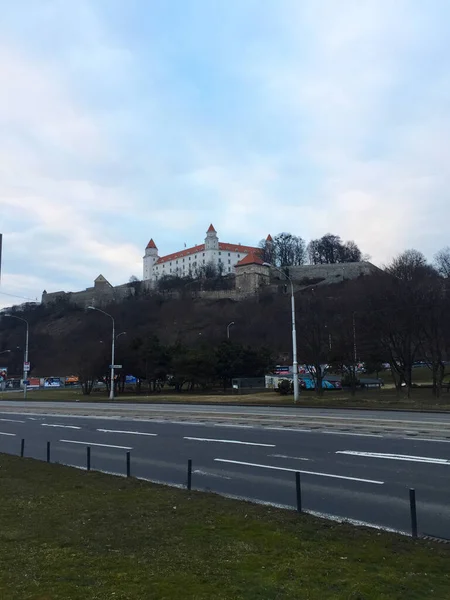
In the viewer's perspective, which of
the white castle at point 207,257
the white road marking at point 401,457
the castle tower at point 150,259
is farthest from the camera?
the castle tower at point 150,259

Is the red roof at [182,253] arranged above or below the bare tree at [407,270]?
above

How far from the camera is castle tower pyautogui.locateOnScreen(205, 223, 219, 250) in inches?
7082

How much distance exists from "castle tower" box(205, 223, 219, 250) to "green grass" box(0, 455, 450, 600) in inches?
6783

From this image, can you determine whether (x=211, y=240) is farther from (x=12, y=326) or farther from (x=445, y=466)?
(x=445, y=466)

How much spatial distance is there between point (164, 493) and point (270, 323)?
257 feet

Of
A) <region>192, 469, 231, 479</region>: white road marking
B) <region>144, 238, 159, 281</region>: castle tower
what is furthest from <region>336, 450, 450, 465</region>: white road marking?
<region>144, 238, 159, 281</region>: castle tower

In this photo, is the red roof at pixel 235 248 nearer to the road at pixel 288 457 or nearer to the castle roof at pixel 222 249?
the castle roof at pixel 222 249

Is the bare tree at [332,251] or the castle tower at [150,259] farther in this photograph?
the castle tower at [150,259]

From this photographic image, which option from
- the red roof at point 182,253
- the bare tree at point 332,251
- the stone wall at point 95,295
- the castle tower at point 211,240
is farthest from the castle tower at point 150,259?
the bare tree at point 332,251

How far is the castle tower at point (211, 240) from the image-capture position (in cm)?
17988

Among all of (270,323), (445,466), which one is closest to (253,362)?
(270,323)

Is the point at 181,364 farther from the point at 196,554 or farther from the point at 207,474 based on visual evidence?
the point at 196,554

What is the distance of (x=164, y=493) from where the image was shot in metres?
9.71

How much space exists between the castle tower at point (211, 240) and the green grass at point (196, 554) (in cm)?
17228
